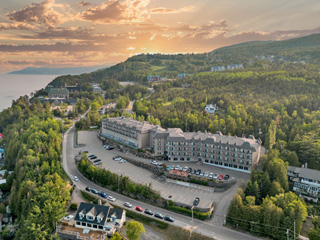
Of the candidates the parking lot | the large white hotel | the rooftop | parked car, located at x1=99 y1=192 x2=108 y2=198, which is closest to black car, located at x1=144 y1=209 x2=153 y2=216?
the parking lot

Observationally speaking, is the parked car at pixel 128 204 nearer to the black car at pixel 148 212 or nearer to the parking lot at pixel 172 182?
the black car at pixel 148 212

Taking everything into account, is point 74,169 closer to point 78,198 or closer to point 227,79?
point 78,198

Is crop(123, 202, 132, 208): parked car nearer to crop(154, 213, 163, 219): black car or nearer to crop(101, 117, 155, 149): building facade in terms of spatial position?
crop(154, 213, 163, 219): black car

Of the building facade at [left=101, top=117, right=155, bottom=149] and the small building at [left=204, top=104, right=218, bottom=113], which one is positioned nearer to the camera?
the building facade at [left=101, top=117, right=155, bottom=149]

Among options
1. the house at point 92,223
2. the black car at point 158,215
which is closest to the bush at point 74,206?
the house at point 92,223

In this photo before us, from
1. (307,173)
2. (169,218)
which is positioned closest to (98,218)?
(169,218)
